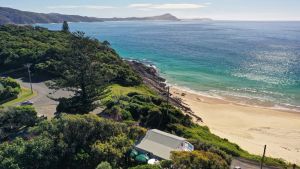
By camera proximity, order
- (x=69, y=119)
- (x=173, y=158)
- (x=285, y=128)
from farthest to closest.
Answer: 1. (x=285, y=128)
2. (x=69, y=119)
3. (x=173, y=158)

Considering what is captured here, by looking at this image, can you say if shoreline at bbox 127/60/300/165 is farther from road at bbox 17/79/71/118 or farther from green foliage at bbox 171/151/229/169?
road at bbox 17/79/71/118

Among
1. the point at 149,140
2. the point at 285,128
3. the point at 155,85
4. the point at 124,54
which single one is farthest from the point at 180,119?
the point at 124,54

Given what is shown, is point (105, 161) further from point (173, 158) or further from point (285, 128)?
point (285, 128)

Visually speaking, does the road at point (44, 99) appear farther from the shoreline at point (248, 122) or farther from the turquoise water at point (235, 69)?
the turquoise water at point (235, 69)

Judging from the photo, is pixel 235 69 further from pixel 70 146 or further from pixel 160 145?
pixel 70 146

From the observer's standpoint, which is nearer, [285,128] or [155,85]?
[285,128]

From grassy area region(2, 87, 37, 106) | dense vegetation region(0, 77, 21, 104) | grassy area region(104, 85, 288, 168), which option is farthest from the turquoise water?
dense vegetation region(0, 77, 21, 104)

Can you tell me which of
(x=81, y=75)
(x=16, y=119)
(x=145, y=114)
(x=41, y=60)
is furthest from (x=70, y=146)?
(x=41, y=60)
